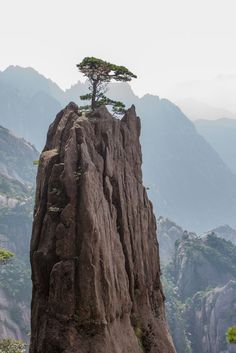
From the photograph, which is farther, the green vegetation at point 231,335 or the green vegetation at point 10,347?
the green vegetation at point 10,347

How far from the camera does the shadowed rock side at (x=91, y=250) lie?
95.4 feet

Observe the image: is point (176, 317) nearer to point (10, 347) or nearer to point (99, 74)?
point (10, 347)

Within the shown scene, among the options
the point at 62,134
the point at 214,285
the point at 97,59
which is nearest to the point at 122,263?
the point at 62,134

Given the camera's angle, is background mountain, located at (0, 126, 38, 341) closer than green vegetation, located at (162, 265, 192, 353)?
No

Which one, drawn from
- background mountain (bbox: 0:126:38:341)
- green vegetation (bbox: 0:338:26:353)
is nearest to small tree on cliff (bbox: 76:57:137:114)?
→ green vegetation (bbox: 0:338:26:353)

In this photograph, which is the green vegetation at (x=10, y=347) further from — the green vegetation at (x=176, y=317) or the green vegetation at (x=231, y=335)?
the green vegetation at (x=176, y=317)

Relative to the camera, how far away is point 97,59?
41750 millimetres

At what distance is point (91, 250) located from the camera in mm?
29766

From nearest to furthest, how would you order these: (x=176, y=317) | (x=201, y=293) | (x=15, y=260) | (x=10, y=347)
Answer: (x=10, y=347) < (x=176, y=317) < (x=201, y=293) < (x=15, y=260)

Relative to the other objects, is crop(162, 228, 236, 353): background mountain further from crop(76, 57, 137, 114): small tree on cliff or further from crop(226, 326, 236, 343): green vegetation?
crop(226, 326, 236, 343): green vegetation

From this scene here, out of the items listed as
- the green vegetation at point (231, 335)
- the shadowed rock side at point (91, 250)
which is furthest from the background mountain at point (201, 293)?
the green vegetation at point (231, 335)

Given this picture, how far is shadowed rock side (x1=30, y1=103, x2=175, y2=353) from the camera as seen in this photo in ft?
95.4

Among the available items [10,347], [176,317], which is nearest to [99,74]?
[10,347]

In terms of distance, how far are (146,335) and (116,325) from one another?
555 centimetres
